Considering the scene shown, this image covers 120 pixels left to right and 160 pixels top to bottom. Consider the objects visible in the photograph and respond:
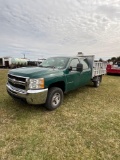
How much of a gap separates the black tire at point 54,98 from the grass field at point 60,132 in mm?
183

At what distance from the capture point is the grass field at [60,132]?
245 cm

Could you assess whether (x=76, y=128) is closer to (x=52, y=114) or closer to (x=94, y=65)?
(x=52, y=114)

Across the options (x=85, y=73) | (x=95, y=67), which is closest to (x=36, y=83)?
(x=85, y=73)

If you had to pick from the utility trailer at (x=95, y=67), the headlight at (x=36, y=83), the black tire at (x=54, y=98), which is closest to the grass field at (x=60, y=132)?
the black tire at (x=54, y=98)

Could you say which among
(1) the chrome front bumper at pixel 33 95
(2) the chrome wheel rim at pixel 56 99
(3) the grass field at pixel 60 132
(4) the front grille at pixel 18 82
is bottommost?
(3) the grass field at pixel 60 132

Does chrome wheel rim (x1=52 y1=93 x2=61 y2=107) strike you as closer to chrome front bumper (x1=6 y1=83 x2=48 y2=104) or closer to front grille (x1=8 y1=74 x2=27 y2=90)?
chrome front bumper (x1=6 y1=83 x2=48 y2=104)

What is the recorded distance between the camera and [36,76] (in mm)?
3623

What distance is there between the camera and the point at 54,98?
4.29 meters

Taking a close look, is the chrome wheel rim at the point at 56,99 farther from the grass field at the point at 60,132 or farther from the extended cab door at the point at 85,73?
the extended cab door at the point at 85,73

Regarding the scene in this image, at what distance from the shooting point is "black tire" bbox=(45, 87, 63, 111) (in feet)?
13.3

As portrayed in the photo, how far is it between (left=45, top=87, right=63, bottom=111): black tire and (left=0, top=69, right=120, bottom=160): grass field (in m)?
0.18

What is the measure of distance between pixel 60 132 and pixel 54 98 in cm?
135

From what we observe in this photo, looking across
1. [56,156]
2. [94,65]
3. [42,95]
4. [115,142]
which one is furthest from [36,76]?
[94,65]

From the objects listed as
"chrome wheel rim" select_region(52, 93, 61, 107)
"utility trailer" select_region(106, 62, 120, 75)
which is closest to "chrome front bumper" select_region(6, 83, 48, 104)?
"chrome wheel rim" select_region(52, 93, 61, 107)
